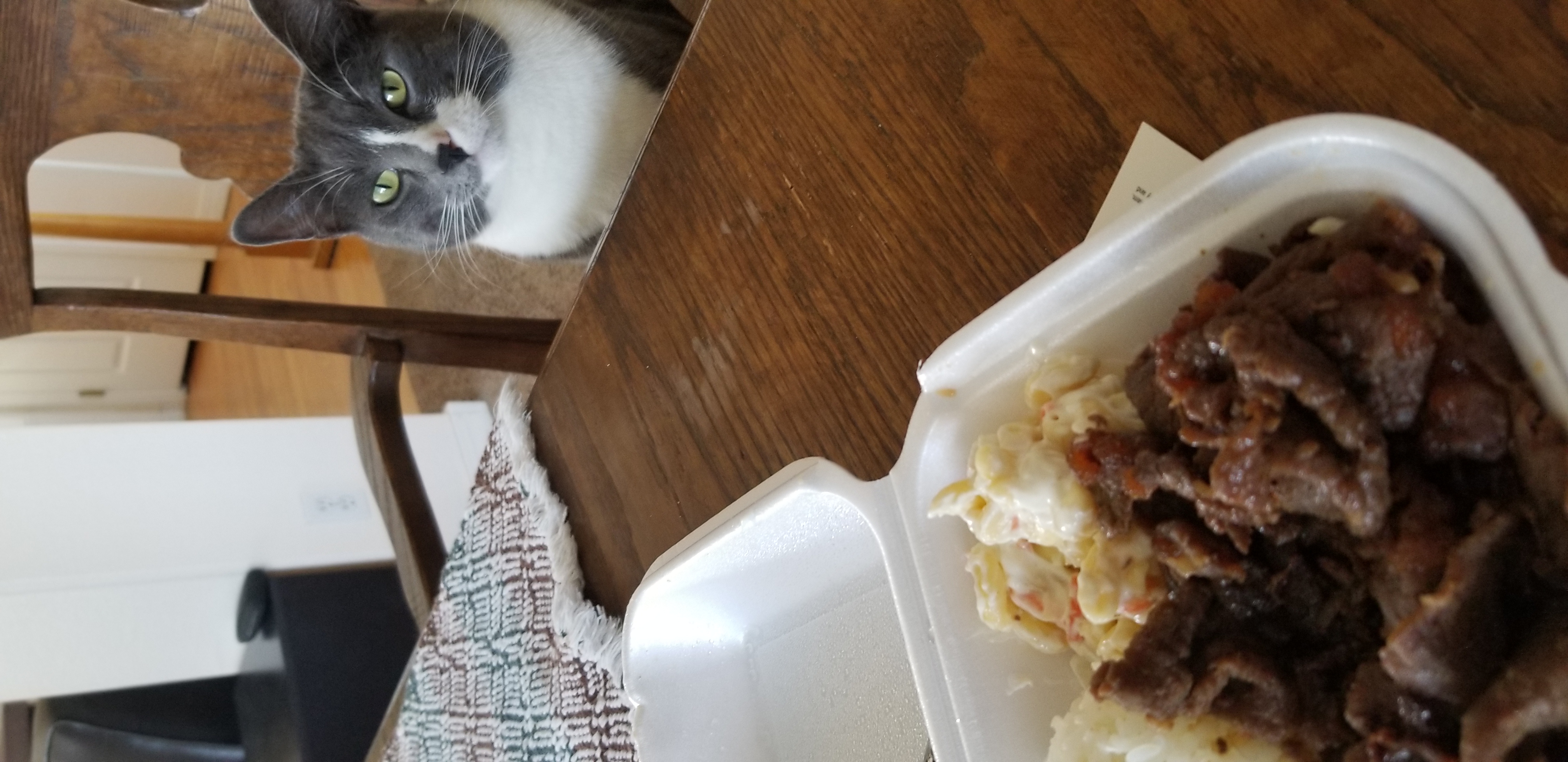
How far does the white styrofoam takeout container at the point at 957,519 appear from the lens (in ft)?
1.21

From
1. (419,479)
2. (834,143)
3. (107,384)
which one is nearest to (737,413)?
(834,143)

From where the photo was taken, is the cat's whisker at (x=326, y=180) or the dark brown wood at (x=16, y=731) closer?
the cat's whisker at (x=326, y=180)

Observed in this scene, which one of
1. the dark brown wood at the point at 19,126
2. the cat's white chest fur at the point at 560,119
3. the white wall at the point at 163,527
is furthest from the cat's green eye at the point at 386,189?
the white wall at the point at 163,527

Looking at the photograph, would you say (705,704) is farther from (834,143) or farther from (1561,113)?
(1561,113)

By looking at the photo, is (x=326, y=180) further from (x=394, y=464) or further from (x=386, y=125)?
(x=394, y=464)

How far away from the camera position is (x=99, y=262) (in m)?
3.11

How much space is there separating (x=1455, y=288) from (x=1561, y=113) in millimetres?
144

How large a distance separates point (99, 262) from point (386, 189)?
2.57 m

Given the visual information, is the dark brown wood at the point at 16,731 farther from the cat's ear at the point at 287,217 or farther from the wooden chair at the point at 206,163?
the cat's ear at the point at 287,217

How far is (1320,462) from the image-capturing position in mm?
360

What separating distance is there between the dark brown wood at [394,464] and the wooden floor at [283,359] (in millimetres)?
1300

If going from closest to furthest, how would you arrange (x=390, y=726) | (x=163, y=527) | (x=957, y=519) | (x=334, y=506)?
(x=957, y=519), (x=390, y=726), (x=163, y=527), (x=334, y=506)

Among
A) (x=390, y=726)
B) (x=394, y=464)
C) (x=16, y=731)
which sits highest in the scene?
(x=394, y=464)

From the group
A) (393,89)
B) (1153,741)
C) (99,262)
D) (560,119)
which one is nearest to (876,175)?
(1153,741)
